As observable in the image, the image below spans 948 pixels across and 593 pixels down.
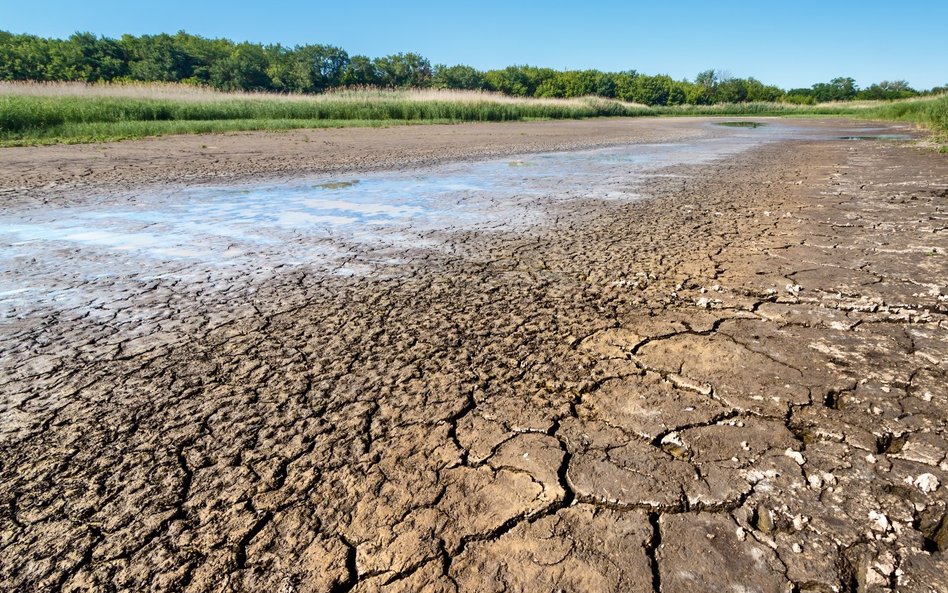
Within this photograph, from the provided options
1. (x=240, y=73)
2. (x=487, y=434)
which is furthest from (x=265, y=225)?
(x=240, y=73)

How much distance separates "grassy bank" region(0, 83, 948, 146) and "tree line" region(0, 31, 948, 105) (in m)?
15.6

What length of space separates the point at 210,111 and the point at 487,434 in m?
18.7

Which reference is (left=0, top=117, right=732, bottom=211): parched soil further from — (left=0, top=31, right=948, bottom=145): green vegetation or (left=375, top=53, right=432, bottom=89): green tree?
(left=375, top=53, right=432, bottom=89): green tree

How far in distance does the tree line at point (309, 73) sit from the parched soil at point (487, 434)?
37548mm

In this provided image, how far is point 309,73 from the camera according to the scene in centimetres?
4828

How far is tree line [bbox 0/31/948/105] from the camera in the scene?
126 feet

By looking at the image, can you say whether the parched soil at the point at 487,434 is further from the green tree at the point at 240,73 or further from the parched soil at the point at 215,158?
the green tree at the point at 240,73

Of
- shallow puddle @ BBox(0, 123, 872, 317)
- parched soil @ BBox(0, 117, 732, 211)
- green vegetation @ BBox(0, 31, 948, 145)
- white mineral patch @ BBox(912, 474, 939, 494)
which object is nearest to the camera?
white mineral patch @ BBox(912, 474, 939, 494)

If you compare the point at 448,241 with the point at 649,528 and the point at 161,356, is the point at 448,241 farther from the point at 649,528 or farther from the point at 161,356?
the point at 649,528

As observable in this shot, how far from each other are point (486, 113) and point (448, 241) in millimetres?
20039

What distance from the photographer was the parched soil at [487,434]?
3.74 ft

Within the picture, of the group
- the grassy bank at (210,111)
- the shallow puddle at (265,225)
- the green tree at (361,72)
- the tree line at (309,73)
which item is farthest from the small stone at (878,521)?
the green tree at (361,72)

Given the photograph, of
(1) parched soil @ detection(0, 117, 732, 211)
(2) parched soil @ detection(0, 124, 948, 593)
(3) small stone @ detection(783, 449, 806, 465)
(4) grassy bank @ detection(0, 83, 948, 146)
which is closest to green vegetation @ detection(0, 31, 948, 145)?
(4) grassy bank @ detection(0, 83, 948, 146)

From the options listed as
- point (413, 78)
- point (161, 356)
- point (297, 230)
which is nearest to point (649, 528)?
point (161, 356)
